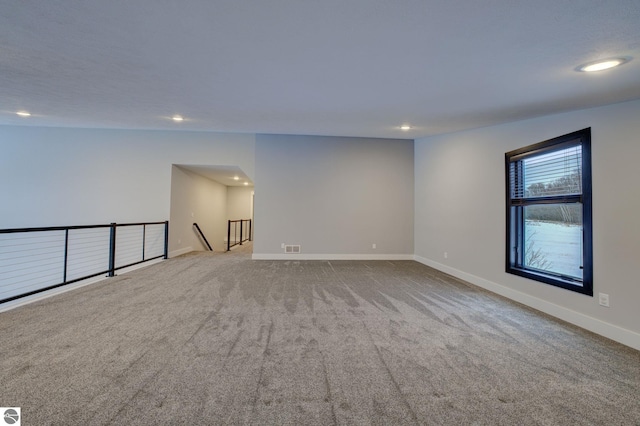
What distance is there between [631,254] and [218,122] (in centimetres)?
572

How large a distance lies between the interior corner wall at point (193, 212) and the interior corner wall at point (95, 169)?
384 mm

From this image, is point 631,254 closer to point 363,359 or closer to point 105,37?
point 363,359

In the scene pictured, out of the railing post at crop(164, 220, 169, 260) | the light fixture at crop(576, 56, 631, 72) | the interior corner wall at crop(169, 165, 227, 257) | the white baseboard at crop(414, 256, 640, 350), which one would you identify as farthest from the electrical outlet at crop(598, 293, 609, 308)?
the interior corner wall at crop(169, 165, 227, 257)

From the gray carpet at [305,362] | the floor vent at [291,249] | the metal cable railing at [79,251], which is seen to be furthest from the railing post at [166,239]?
the floor vent at [291,249]

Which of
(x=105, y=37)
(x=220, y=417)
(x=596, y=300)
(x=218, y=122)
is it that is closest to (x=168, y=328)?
(x=220, y=417)

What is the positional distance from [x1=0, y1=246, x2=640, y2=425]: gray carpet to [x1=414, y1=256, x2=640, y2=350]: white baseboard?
0.14 meters

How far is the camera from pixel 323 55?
2305 mm

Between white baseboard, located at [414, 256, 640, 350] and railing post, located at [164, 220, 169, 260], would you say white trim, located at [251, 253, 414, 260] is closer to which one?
white baseboard, located at [414, 256, 640, 350]

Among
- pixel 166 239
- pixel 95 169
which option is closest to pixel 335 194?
pixel 166 239

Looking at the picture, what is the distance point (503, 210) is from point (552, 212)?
61cm

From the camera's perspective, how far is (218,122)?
178 inches

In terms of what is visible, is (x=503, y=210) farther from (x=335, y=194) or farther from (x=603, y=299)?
(x=335, y=194)

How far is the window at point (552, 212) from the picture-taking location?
112 inches

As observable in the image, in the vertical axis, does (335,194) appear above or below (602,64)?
below
